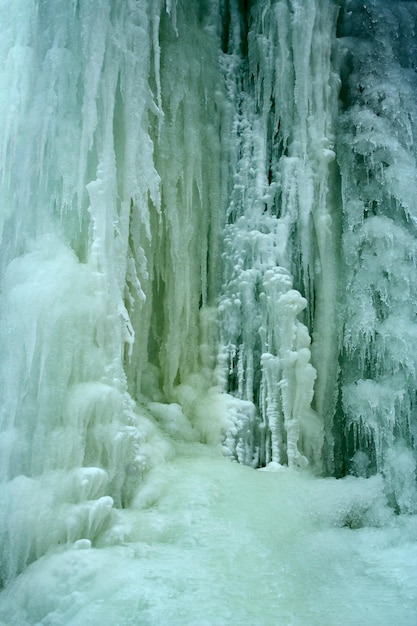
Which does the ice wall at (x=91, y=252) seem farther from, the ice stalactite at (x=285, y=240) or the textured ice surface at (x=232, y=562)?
the ice stalactite at (x=285, y=240)

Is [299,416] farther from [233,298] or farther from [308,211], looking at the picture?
[308,211]


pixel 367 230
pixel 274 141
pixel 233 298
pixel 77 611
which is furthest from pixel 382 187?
pixel 77 611

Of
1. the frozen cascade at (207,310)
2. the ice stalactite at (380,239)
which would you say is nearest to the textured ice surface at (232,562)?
the frozen cascade at (207,310)

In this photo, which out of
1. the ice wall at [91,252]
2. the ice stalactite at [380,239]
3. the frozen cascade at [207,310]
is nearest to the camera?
the frozen cascade at [207,310]

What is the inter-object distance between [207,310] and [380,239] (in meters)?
1.36

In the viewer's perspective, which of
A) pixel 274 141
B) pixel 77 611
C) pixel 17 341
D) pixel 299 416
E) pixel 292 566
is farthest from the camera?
pixel 274 141

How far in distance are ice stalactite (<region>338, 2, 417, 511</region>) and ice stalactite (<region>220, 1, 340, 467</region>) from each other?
0.15 m

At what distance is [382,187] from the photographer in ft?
16.1

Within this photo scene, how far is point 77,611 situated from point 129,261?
7.13ft

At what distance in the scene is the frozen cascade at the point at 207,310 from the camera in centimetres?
313

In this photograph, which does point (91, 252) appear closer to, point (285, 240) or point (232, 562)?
point (285, 240)

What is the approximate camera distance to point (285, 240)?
4.94m

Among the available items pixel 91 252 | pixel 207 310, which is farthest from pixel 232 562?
pixel 207 310

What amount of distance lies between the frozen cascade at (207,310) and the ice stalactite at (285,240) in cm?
2
